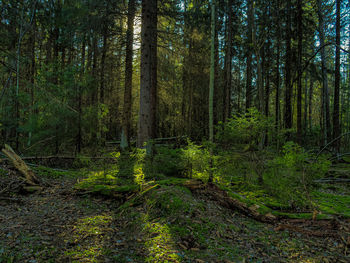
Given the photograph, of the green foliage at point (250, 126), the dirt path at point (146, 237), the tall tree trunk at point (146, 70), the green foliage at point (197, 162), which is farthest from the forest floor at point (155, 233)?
the tall tree trunk at point (146, 70)

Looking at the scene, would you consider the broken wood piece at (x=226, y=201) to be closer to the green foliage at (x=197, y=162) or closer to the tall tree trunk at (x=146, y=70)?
the green foliage at (x=197, y=162)

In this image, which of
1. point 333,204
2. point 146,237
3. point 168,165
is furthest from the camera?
point 168,165

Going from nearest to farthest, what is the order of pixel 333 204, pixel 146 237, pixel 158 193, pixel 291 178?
pixel 146 237 < pixel 158 193 < pixel 291 178 < pixel 333 204

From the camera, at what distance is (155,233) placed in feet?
10.7

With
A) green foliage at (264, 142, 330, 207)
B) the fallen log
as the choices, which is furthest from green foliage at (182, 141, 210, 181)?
green foliage at (264, 142, 330, 207)

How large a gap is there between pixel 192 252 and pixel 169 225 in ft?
2.23

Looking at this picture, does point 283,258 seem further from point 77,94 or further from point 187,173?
point 77,94

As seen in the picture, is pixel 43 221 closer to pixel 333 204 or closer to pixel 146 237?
pixel 146 237

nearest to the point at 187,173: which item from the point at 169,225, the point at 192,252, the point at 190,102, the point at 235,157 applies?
the point at 235,157

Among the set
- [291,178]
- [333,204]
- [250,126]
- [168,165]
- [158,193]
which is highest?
[250,126]

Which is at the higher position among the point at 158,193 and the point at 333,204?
the point at 158,193

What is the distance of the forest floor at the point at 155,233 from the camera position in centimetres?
275

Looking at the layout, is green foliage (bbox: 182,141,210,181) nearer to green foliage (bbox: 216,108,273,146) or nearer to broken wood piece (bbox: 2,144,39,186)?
green foliage (bbox: 216,108,273,146)

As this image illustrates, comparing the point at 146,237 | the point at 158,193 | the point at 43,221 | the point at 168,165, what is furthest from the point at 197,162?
the point at 43,221
